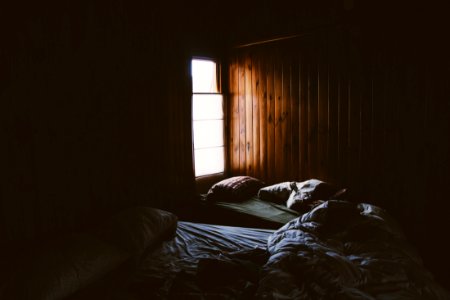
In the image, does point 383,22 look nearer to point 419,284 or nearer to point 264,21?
point 264,21

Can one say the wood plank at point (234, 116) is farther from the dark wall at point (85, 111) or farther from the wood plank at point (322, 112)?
the wood plank at point (322, 112)

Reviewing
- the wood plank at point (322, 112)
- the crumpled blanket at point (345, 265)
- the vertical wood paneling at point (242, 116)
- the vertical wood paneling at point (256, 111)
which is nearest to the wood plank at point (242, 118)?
the vertical wood paneling at point (242, 116)

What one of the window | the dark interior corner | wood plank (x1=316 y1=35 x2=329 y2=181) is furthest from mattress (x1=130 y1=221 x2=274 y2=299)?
the window

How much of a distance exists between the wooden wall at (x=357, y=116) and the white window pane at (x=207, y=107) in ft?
1.02

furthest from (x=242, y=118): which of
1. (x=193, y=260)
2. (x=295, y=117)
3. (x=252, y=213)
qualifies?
(x=193, y=260)

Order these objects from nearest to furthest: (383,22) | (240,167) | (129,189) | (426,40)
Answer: (426,40)
(383,22)
(129,189)
(240,167)

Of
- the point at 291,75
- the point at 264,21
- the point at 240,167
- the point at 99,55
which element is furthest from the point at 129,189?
the point at 264,21

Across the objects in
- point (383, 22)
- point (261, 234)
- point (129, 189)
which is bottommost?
point (261, 234)

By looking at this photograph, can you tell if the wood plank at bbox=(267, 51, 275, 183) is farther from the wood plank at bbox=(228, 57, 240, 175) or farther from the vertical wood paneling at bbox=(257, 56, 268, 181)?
the wood plank at bbox=(228, 57, 240, 175)

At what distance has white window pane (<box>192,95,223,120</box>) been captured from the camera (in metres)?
4.00

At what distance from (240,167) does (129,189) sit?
1.55m

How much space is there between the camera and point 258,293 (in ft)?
4.62

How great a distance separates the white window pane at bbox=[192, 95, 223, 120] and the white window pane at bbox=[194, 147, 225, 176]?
39cm

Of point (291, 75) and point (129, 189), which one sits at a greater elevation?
point (291, 75)
